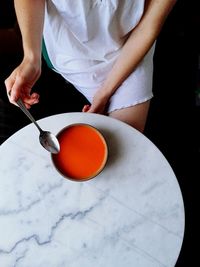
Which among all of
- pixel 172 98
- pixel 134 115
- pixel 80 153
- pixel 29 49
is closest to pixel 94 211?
pixel 80 153

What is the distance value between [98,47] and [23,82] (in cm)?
27

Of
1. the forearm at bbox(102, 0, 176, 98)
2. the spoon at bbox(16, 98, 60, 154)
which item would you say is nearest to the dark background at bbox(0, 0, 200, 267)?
the forearm at bbox(102, 0, 176, 98)

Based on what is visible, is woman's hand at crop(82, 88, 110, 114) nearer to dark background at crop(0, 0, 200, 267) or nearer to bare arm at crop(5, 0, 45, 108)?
bare arm at crop(5, 0, 45, 108)

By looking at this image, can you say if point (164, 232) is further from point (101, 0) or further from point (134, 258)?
point (101, 0)

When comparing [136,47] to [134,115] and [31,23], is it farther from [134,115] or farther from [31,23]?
[31,23]

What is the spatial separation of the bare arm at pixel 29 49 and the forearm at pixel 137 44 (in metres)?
0.22

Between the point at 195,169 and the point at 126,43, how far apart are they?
2.05 feet

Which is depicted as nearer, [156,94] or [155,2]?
[155,2]

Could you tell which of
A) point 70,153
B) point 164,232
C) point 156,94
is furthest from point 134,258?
point 156,94

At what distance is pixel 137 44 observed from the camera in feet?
3.14

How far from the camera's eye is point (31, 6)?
89 cm

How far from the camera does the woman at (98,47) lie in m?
0.88

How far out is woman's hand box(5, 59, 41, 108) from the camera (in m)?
0.83

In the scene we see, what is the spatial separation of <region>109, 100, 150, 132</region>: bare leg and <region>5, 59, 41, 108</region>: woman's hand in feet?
0.85
